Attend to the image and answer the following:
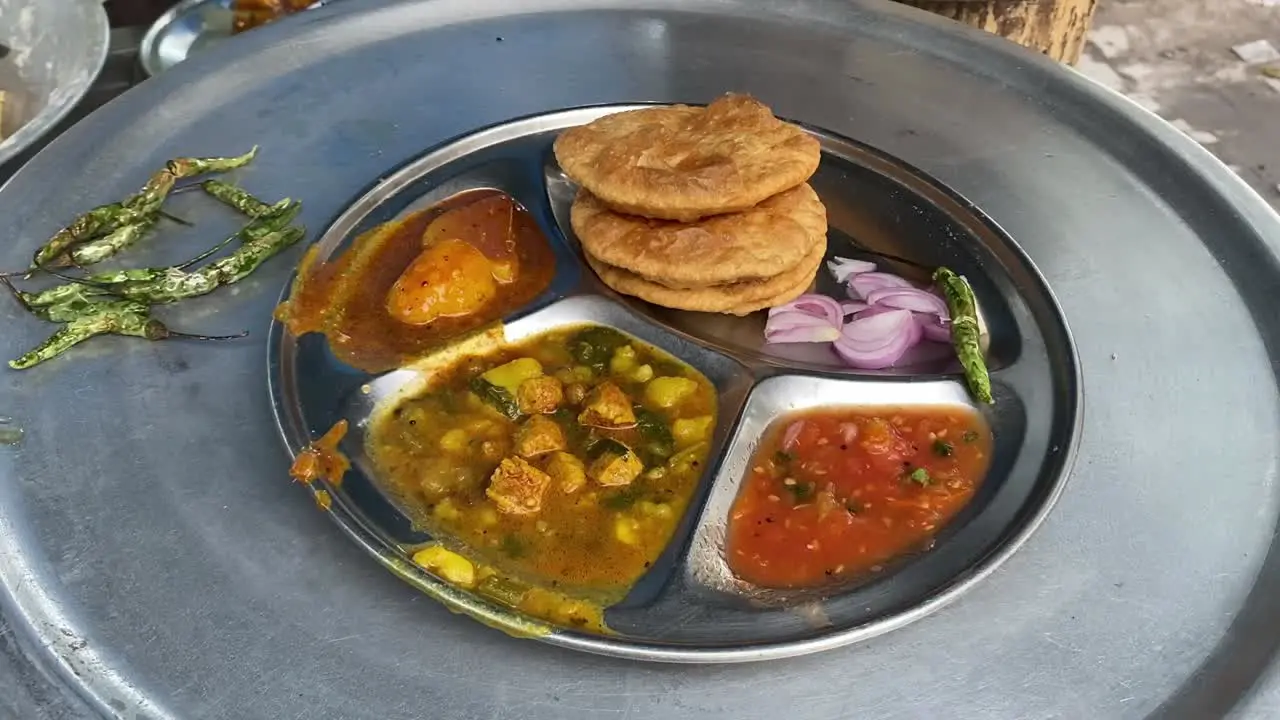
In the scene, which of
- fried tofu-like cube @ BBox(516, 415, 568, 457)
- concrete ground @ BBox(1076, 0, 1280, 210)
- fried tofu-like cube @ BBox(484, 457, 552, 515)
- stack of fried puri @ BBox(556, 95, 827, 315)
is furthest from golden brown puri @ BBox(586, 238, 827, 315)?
concrete ground @ BBox(1076, 0, 1280, 210)

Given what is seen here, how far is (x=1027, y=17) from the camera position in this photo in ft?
15.0

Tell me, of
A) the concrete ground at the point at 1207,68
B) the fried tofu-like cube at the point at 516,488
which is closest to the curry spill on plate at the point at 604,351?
the fried tofu-like cube at the point at 516,488

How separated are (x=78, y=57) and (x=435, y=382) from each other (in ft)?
7.98

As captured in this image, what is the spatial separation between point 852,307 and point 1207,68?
17.1ft

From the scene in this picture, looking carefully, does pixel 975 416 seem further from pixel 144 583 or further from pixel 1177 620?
pixel 144 583

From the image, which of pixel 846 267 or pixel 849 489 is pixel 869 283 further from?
pixel 849 489

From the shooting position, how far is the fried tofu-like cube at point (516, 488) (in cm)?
229

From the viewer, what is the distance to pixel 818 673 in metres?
1.98

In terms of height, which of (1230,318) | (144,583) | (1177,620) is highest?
(1230,318)

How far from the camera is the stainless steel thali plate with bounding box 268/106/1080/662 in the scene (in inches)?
79.4

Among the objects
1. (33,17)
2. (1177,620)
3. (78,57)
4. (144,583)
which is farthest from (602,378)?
(33,17)

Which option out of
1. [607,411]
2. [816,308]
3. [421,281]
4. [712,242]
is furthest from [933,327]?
[421,281]

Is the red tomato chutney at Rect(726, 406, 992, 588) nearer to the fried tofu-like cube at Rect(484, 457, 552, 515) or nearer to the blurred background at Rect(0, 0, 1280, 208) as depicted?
the fried tofu-like cube at Rect(484, 457, 552, 515)

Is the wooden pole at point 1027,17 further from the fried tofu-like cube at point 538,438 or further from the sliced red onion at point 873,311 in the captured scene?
the fried tofu-like cube at point 538,438
